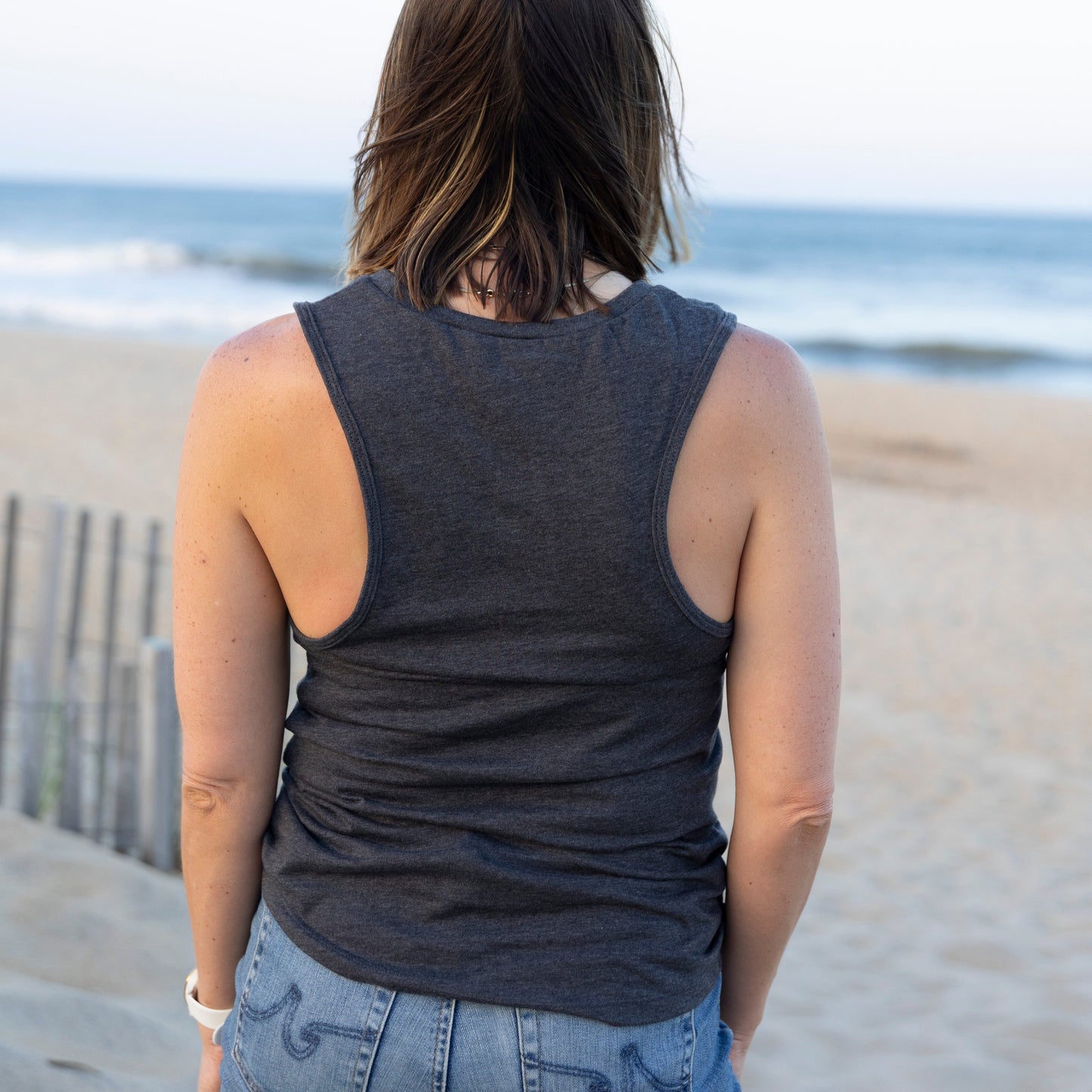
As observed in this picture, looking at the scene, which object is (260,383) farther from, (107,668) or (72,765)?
(107,668)

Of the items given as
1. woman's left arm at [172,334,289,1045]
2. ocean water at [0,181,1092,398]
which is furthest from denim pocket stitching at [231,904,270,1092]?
ocean water at [0,181,1092,398]

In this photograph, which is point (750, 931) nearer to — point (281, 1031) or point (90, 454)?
point (281, 1031)

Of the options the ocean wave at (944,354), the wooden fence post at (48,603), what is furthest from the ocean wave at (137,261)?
the wooden fence post at (48,603)

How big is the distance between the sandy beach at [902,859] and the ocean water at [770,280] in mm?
2407

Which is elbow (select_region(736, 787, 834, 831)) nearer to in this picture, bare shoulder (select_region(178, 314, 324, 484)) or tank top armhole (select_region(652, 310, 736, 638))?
tank top armhole (select_region(652, 310, 736, 638))

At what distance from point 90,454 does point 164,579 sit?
3813 mm

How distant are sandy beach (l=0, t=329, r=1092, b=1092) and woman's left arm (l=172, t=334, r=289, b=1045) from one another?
1.25 metres

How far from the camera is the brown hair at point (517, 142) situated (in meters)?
1.05

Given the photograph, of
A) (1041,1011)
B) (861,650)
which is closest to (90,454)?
(861,650)

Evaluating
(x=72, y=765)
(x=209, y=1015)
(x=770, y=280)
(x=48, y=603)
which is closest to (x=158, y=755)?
(x=72, y=765)

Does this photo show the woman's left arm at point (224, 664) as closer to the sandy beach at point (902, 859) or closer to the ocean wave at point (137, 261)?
the sandy beach at point (902, 859)

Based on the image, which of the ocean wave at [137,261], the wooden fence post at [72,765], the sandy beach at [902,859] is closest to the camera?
the sandy beach at [902,859]

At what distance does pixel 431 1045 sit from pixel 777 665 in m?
0.50

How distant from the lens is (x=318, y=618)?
107 centimetres
